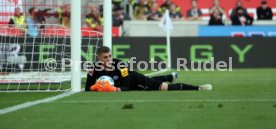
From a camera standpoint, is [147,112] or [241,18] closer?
[147,112]

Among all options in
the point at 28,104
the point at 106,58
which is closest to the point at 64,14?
the point at 106,58

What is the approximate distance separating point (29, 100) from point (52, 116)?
8.70 ft

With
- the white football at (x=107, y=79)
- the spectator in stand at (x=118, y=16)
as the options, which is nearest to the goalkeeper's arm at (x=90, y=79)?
the white football at (x=107, y=79)

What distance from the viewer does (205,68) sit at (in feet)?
88.3

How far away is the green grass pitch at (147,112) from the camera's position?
7.91 metres

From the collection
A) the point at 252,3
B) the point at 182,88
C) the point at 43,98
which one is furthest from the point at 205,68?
the point at 43,98

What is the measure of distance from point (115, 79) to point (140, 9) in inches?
729

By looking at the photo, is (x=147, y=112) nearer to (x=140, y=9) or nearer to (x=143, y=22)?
(x=143, y=22)

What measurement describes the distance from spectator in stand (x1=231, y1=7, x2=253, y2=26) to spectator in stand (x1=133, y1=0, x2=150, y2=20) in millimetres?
3374

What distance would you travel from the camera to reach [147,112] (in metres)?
9.16

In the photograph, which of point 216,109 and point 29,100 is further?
point 29,100

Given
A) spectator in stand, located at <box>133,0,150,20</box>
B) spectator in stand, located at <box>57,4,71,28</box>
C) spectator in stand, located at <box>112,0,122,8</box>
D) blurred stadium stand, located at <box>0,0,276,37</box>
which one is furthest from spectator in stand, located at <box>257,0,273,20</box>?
spectator in stand, located at <box>57,4,71,28</box>

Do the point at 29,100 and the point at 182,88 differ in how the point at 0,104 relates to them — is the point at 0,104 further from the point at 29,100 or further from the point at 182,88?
the point at 182,88

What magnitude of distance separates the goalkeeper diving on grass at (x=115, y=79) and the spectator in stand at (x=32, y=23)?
9.49ft
